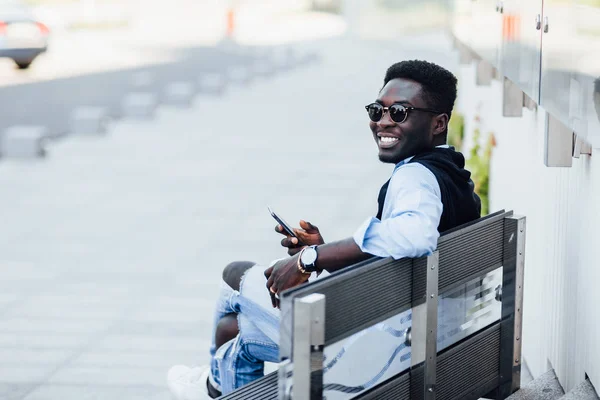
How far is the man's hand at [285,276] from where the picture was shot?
3236 millimetres

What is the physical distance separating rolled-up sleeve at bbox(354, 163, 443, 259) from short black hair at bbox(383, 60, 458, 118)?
0.97 feet

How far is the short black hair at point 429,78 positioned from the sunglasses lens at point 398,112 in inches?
3.6

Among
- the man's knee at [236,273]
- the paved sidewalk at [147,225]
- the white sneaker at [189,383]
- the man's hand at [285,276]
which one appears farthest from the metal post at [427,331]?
the paved sidewalk at [147,225]

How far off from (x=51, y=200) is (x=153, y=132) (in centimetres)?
496

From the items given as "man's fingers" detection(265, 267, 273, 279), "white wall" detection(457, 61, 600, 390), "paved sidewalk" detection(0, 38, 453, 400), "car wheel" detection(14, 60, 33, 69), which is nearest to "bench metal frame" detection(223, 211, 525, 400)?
"white wall" detection(457, 61, 600, 390)

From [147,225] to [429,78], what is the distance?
18.1ft

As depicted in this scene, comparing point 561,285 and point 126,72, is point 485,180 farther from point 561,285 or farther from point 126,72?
point 126,72

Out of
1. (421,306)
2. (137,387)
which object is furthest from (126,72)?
(421,306)

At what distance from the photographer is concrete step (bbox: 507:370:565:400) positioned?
381cm

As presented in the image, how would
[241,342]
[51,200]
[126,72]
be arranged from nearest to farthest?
[241,342] < [51,200] < [126,72]

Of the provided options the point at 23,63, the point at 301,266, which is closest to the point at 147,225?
the point at 301,266

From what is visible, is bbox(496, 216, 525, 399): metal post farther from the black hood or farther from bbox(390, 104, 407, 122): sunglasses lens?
bbox(390, 104, 407, 122): sunglasses lens

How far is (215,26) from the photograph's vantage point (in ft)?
165

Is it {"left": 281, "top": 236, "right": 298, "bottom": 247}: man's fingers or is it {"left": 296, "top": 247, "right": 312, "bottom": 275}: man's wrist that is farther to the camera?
{"left": 281, "top": 236, "right": 298, "bottom": 247}: man's fingers
